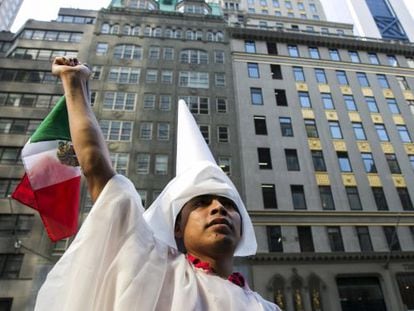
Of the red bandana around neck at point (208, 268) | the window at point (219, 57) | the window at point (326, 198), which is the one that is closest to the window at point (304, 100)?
the window at point (326, 198)

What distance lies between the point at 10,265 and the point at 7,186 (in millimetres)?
5432

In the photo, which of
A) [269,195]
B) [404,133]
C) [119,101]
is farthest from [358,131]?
[119,101]

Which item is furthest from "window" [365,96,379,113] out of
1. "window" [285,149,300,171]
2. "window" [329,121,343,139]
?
"window" [285,149,300,171]

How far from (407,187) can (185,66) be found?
813 inches

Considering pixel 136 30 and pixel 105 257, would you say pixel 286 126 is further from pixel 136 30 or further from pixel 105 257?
pixel 105 257

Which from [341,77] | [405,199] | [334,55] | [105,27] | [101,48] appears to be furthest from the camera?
[334,55]

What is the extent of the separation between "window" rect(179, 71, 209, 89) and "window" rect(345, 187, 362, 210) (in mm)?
14201

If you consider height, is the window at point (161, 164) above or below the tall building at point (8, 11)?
below

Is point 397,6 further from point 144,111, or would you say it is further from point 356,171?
point 144,111

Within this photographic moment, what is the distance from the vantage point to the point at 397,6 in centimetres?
6206

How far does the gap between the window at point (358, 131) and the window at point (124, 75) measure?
62.0 ft

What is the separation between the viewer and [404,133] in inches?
1045

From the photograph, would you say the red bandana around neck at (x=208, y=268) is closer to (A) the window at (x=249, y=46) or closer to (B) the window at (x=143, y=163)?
(B) the window at (x=143, y=163)

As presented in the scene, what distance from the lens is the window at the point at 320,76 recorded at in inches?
1125
